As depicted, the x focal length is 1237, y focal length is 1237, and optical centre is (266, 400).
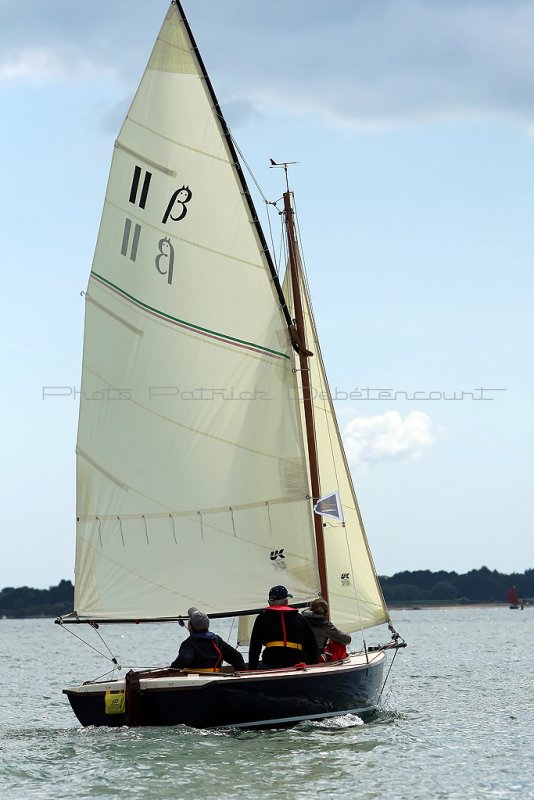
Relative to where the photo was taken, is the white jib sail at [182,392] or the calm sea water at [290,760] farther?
the white jib sail at [182,392]

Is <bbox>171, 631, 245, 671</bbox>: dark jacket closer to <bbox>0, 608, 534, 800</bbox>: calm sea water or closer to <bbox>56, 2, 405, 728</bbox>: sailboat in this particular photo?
<bbox>0, 608, 534, 800</bbox>: calm sea water

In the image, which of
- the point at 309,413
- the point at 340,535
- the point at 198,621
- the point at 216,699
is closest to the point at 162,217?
the point at 309,413

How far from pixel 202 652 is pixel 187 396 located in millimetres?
4807

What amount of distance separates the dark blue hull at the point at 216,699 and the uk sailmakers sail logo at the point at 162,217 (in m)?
7.39

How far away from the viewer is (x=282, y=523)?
21766 millimetres

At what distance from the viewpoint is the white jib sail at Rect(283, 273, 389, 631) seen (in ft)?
78.4

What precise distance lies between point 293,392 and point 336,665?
4.92 metres

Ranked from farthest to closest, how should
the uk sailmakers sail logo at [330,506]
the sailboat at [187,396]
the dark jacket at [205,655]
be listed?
the uk sailmakers sail logo at [330,506] < the sailboat at [187,396] < the dark jacket at [205,655]

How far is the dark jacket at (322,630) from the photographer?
2080 cm

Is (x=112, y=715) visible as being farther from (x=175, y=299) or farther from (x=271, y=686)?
(x=175, y=299)

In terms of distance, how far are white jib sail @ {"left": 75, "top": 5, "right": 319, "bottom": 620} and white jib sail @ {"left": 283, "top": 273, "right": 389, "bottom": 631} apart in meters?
2.40

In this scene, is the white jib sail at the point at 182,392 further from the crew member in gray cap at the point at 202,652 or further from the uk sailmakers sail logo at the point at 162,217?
the crew member in gray cap at the point at 202,652

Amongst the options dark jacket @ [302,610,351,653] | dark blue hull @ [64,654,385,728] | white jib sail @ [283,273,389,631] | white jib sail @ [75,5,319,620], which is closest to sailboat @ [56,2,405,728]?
white jib sail @ [75,5,319,620]

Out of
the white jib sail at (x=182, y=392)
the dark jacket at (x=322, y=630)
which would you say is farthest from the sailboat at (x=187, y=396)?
the dark jacket at (x=322, y=630)
